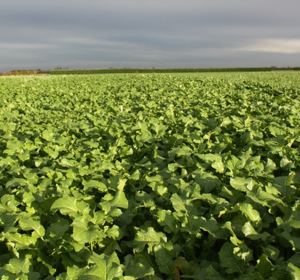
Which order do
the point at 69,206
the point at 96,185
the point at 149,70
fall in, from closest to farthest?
the point at 69,206 → the point at 96,185 → the point at 149,70

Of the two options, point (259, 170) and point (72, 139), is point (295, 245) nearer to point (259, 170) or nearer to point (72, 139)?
point (259, 170)

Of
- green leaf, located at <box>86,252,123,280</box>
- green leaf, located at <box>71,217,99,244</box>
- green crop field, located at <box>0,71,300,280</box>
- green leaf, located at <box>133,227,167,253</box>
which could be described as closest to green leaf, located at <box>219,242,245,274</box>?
green crop field, located at <box>0,71,300,280</box>

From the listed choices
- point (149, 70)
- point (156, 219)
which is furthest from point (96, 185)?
point (149, 70)

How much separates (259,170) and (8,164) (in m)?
2.82

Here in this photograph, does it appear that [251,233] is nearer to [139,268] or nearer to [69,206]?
[139,268]

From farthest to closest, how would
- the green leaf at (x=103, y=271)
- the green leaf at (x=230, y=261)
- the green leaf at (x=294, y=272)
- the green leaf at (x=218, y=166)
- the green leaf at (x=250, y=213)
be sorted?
the green leaf at (x=218, y=166) < the green leaf at (x=250, y=213) < the green leaf at (x=230, y=261) < the green leaf at (x=103, y=271) < the green leaf at (x=294, y=272)

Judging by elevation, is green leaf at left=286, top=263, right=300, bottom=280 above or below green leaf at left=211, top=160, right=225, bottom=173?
below

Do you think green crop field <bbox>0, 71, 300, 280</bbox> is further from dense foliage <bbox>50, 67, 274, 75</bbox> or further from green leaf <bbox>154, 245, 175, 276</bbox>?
dense foliage <bbox>50, 67, 274, 75</bbox>

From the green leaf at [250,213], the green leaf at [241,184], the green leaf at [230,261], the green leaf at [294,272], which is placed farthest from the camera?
the green leaf at [241,184]

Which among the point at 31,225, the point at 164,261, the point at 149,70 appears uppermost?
the point at 149,70

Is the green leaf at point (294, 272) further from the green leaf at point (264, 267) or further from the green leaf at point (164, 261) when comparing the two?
the green leaf at point (164, 261)

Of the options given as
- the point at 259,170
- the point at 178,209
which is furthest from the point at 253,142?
the point at 178,209

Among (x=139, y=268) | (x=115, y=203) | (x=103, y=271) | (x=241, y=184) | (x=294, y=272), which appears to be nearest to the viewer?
(x=294, y=272)

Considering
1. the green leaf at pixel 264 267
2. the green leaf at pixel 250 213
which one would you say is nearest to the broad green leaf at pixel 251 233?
the green leaf at pixel 250 213
